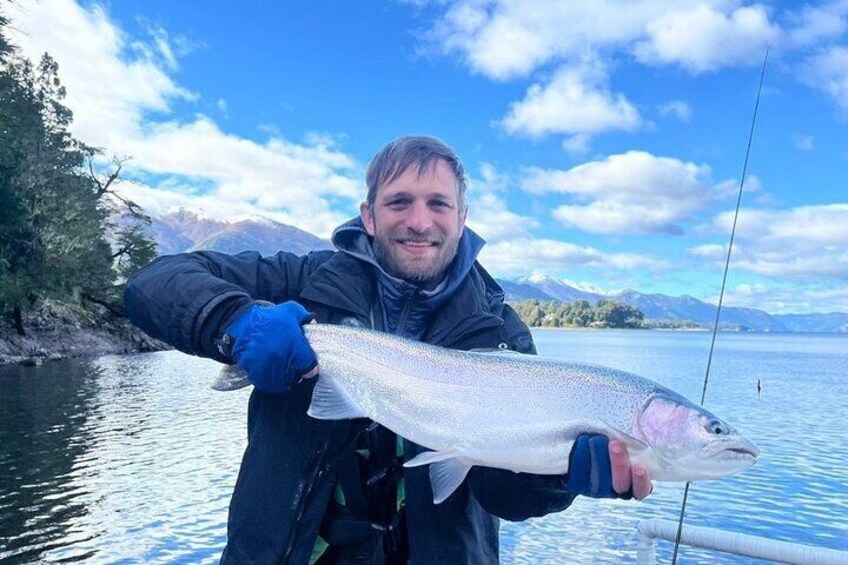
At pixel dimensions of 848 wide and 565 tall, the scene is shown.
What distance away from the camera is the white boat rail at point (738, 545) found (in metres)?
4.32

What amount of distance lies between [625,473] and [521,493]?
1.92 feet

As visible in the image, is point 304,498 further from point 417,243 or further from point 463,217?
point 463,217

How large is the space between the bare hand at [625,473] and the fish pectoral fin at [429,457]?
845mm

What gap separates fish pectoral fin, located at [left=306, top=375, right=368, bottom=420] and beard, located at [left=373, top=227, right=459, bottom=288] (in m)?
0.87

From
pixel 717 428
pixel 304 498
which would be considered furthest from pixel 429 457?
pixel 717 428

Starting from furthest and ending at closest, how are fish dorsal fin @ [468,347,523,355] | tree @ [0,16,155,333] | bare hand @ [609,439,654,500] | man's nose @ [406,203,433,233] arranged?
tree @ [0,16,155,333], man's nose @ [406,203,433,233], fish dorsal fin @ [468,347,523,355], bare hand @ [609,439,654,500]

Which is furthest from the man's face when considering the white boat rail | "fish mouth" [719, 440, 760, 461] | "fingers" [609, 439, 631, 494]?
the white boat rail

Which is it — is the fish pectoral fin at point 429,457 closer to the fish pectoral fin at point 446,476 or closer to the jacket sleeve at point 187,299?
the fish pectoral fin at point 446,476

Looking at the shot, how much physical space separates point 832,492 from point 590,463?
20539 millimetres

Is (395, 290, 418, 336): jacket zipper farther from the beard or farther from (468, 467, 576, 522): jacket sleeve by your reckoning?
(468, 467, 576, 522): jacket sleeve

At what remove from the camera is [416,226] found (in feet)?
13.9

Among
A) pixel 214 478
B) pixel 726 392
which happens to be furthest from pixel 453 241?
pixel 726 392

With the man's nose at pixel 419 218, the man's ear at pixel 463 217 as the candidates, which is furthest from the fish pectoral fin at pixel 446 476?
the man's ear at pixel 463 217

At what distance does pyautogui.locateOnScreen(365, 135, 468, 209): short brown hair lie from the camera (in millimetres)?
4348
